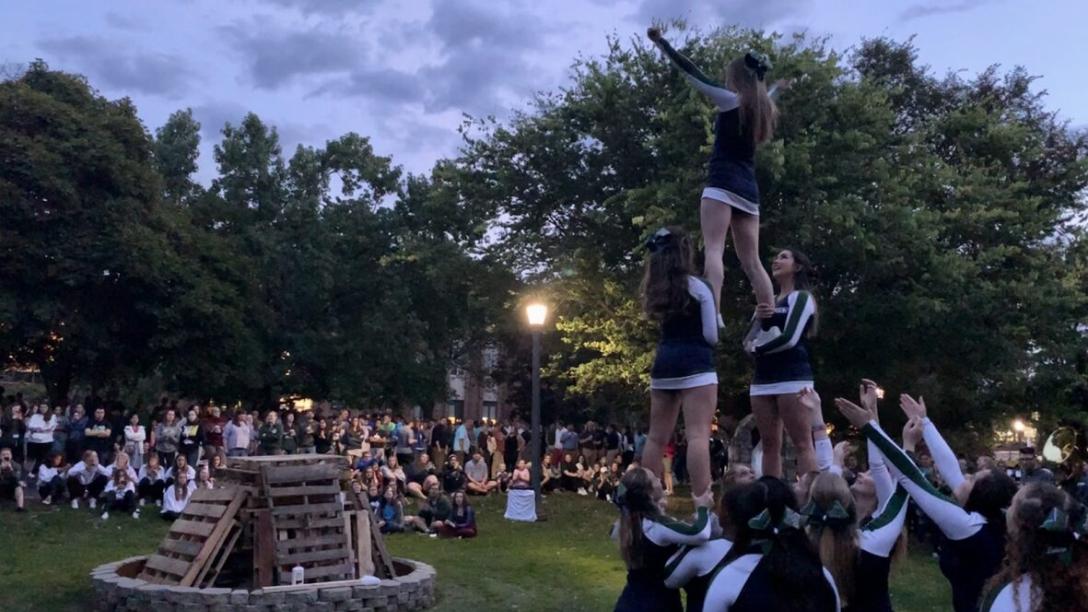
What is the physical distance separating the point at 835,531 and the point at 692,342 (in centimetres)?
194

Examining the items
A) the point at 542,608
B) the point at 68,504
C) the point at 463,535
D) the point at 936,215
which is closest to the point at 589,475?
the point at 463,535

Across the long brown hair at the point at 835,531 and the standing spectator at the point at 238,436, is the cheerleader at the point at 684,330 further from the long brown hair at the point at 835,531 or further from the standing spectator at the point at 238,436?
the standing spectator at the point at 238,436

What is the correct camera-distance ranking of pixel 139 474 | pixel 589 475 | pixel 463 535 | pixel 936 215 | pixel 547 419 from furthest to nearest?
pixel 547 419 → pixel 589 475 → pixel 936 215 → pixel 139 474 → pixel 463 535

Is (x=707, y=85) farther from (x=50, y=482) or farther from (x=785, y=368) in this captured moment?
(x=50, y=482)

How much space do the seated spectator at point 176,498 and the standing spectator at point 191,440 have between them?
229cm

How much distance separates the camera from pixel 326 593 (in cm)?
1167

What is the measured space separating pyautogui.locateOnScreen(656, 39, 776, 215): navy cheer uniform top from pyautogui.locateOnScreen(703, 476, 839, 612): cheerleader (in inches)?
97.2

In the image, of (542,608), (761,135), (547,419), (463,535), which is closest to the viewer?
(761,135)

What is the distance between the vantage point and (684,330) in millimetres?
6102

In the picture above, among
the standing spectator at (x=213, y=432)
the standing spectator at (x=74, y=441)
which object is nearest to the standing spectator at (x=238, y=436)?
the standing spectator at (x=213, y=432)

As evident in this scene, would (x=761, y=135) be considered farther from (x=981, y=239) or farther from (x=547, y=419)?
(x=547, y=419)

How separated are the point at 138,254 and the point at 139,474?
30.3 feet

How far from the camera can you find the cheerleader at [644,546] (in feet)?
15.6

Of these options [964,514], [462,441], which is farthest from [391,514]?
[964,514]
